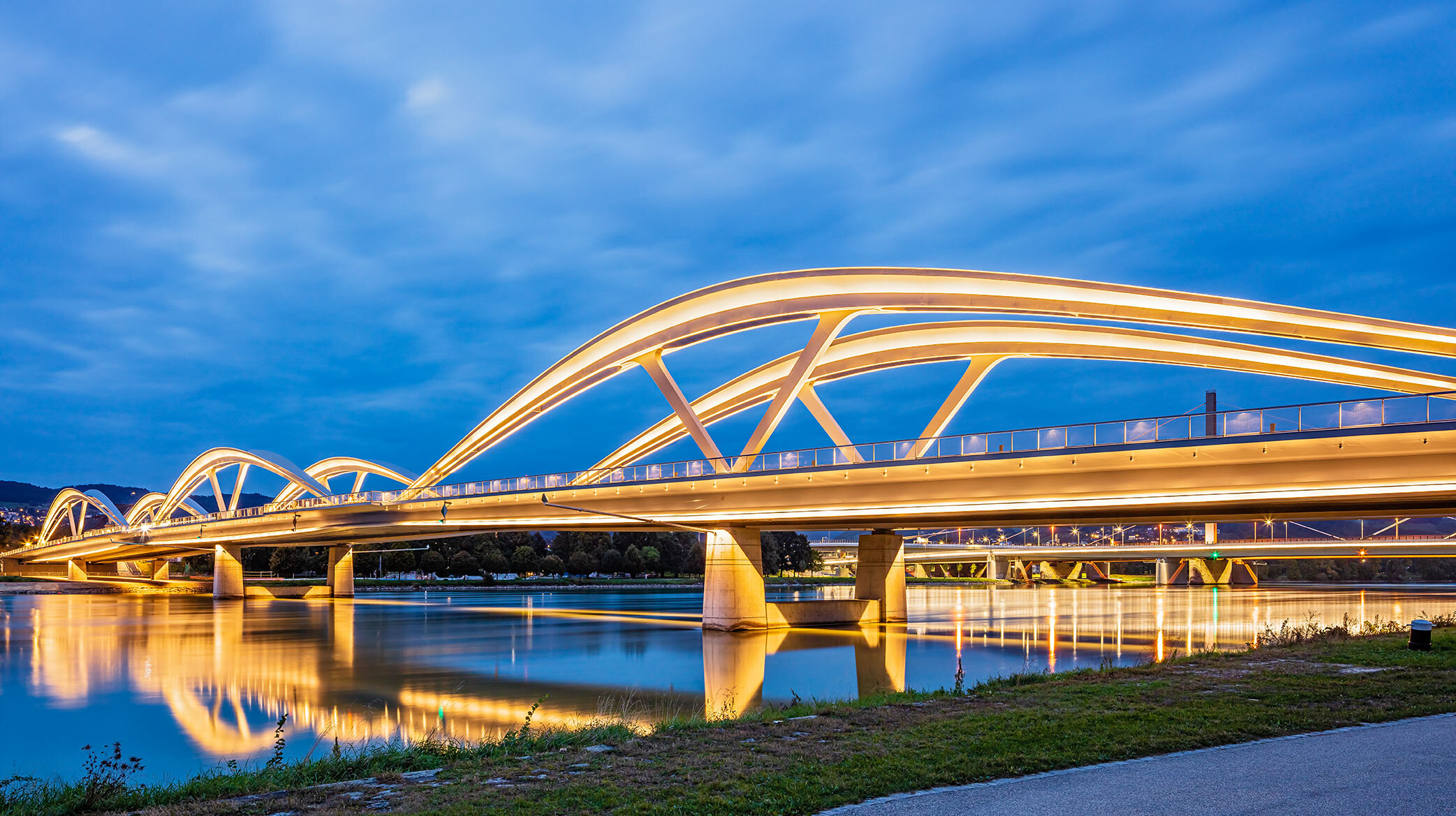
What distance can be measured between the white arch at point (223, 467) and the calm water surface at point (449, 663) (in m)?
25.1

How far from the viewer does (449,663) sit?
31.2 m

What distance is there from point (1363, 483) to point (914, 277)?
17.4 metres

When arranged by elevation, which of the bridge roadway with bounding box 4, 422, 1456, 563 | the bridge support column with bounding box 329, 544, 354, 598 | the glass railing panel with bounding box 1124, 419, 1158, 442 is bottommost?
the bridge support column with bounding box 329, 544, 354, 598

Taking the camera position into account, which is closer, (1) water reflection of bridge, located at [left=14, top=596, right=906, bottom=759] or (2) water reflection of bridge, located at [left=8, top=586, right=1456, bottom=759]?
(1) water reflection of bridge, located at [left=14, top=596, right=906, bottom=759]

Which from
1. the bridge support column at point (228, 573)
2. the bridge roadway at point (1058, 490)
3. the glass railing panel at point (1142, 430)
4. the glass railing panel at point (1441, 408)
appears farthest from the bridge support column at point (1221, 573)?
the bridge support column at point (228, 573)

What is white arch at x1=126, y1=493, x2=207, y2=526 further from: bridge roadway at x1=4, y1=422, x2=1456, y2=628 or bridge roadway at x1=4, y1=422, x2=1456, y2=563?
bridge roadway at x1=4, y1=422, x2=1456, y2=563

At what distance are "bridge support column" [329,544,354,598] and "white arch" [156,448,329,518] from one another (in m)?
5.63

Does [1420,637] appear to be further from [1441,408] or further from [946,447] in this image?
[946,447]

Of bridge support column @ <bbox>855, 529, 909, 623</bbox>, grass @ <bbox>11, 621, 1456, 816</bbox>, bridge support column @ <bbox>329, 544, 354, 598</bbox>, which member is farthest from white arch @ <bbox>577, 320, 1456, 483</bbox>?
bridge support column @ <bbox>329, 544, 354, 598</bbox>

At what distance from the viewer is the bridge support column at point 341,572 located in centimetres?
8912

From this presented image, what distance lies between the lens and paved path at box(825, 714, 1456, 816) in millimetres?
8211

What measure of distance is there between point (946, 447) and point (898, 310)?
7004 millimetres

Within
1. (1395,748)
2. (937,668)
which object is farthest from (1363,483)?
(1395,748)

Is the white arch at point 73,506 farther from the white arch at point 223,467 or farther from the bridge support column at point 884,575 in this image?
the bridge support column at point 884,575
